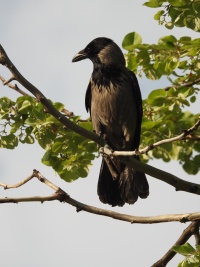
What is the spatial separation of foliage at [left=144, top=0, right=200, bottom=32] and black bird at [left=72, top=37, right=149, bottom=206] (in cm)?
136

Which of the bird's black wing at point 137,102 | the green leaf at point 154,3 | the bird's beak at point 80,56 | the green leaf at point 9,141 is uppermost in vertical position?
the bird's beak at point 80,56

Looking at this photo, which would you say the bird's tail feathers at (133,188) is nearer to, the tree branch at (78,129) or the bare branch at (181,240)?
the bare branch at (181,240)

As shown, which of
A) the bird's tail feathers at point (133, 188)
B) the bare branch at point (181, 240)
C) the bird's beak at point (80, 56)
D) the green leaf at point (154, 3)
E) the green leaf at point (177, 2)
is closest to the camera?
the bare branch at point (181, 240)

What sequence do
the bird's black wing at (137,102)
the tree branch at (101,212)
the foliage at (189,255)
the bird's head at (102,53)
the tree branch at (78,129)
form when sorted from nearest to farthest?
the tree branch at (78,129), the foliage at (189,255), the tree branch at (101,212), the bird's black wing at (137,102), the bird's head at (102,53)

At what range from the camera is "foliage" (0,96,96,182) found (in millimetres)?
6180

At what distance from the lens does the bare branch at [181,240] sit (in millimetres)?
5477

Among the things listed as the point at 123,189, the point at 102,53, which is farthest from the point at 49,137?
the point at 102,53

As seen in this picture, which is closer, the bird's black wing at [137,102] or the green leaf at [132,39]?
the green leaf at [132,39]

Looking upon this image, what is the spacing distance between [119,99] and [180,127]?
1.62 meters

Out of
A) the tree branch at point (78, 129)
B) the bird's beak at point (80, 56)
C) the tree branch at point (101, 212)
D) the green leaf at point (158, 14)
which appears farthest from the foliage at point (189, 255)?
the bird's beak at point (80, 56)

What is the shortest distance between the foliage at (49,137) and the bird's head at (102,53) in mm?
1747

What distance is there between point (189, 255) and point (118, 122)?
3300 millimetres

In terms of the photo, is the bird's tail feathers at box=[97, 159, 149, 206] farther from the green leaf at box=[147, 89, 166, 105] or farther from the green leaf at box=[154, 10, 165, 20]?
the green leaf at box=[154, 10, 165, 20]

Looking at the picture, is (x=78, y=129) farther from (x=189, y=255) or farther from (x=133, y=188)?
(x=133, y=188)
